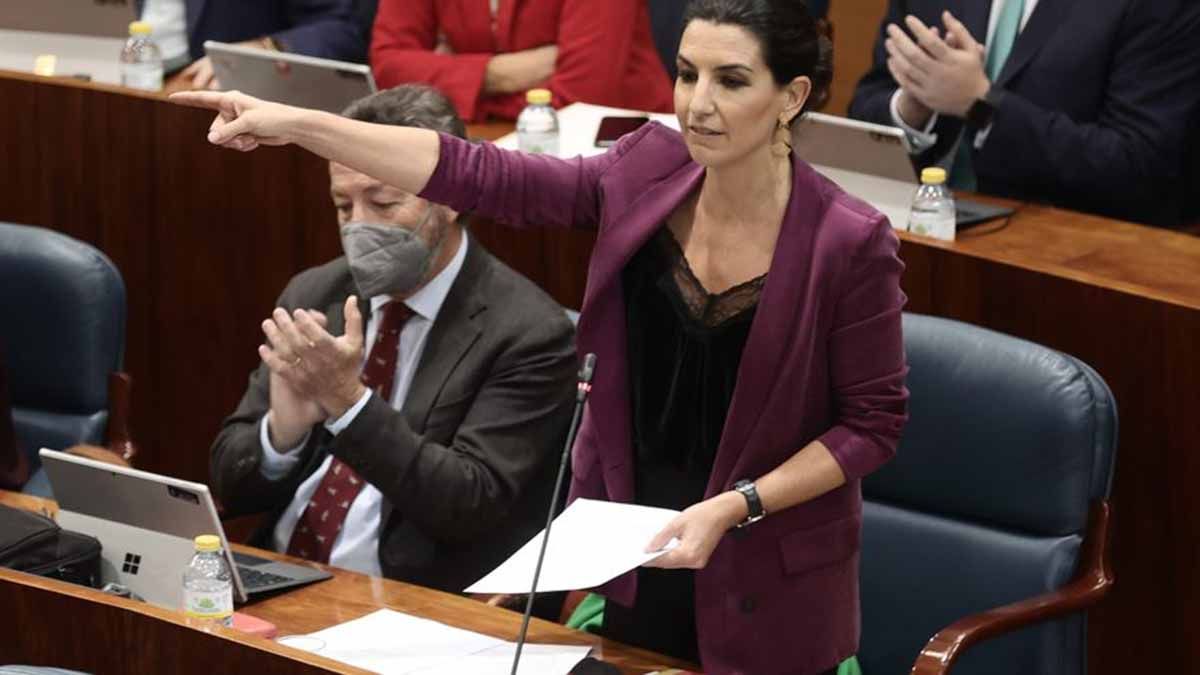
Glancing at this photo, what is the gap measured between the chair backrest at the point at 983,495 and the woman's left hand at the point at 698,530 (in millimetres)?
559

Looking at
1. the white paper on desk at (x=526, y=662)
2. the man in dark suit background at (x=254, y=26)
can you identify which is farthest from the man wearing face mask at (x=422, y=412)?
the man in dark suit background at (x=254, y=26)

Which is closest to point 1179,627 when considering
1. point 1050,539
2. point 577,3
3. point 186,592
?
point 1050,539

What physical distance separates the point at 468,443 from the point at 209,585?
493mm

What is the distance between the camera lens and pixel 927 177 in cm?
281

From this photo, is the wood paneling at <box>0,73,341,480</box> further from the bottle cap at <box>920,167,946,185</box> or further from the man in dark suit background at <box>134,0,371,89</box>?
the bottle cap at <box>920,167,946,185</box>

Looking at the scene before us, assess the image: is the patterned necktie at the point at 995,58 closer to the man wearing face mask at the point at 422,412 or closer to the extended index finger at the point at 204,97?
the man wearing face mask at the point at 422,412

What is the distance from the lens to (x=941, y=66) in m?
3.09

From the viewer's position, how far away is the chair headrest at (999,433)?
89.1 inches

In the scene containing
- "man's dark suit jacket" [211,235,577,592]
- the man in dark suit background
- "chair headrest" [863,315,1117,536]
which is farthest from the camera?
the man in dark suit background

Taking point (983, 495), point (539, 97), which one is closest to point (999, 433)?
point (983, 495)

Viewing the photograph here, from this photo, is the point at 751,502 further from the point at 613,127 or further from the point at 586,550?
the point at 613,127

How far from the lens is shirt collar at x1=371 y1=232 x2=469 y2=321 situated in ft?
8.30

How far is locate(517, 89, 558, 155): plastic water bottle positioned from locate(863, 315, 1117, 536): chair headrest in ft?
3.30

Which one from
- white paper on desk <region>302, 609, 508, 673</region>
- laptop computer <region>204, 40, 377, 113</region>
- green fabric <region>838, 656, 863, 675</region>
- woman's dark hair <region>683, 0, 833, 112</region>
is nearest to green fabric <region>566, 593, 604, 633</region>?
white paper on desk <region>302, 609, 508, 673</region>
